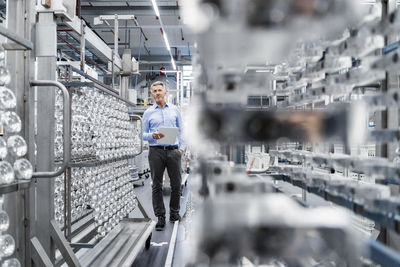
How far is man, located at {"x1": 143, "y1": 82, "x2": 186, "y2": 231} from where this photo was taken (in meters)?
3.62

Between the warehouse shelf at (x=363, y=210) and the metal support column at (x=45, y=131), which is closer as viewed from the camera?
the warehouse shelf at (x=363, y=210)

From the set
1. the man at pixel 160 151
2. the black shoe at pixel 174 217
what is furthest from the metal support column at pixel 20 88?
the black shoe at pixel 174 217

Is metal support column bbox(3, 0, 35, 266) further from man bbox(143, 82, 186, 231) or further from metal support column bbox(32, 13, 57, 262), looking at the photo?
man bbox(143, 82, 186, 231)

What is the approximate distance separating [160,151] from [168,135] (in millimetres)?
319

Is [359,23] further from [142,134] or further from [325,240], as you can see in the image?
[142,134]

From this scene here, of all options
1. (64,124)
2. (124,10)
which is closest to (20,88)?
(64,124)

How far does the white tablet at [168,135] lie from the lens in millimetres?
3379

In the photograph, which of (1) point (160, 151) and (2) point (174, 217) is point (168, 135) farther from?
(2) point (174, 217)

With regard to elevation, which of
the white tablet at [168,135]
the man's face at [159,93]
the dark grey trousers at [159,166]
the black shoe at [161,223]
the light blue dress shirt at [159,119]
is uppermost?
the man's face at [159,93]

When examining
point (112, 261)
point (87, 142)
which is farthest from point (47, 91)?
point (112, 261)

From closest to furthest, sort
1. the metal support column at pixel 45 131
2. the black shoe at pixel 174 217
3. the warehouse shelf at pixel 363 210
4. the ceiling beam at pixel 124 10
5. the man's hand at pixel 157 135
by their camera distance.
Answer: the warehouse shelf at pixel 363 210, the metal support column at pixel 45 131, the man's hand at pixel 157 135, the black shoe at pixel 174 217, the ceiling beam at pixel 124 10

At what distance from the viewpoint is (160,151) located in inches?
143

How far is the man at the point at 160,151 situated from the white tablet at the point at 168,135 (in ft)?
0.49

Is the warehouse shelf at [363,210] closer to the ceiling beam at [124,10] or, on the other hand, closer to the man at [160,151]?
the man at [160,151]
